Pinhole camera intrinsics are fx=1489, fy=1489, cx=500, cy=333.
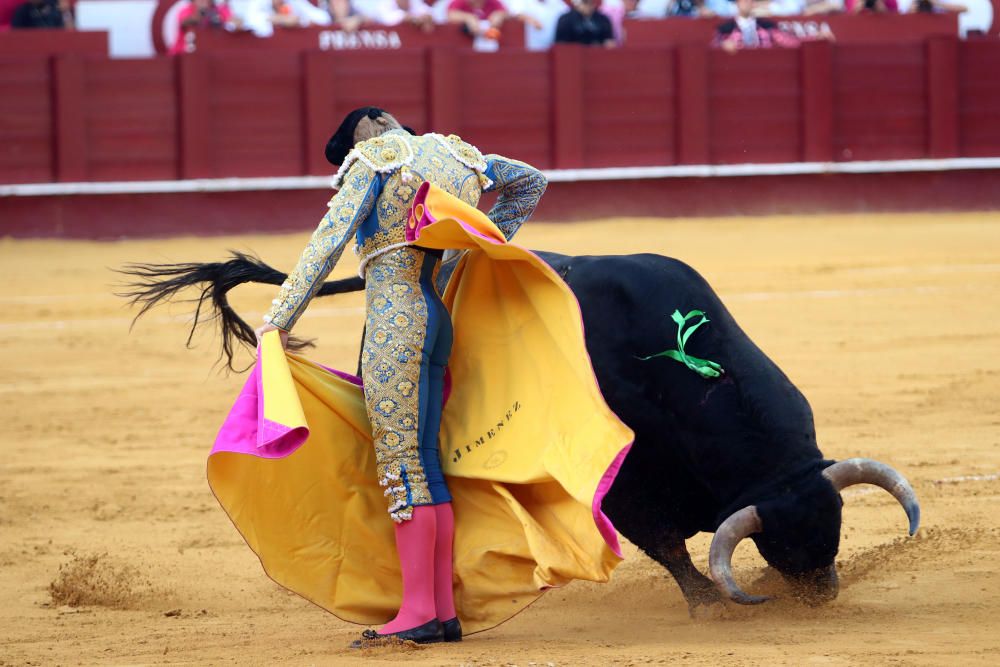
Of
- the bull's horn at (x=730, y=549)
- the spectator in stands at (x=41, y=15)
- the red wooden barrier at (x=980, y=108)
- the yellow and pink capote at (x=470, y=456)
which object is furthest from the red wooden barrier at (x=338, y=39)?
the bull's horn at (x=730, y=549)

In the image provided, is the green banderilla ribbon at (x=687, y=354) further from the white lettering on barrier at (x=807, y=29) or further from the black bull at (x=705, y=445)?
the white lettering on barrier at (x=807, y=29)

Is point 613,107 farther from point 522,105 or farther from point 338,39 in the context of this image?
point 338,39

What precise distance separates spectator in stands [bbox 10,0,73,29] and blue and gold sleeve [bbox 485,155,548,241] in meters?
7.21

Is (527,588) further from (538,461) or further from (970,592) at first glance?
(970,592)

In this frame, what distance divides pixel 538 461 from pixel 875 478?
2.15 ft

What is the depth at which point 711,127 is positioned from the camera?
33.7ft

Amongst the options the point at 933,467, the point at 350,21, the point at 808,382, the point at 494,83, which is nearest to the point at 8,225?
the point at 350,21

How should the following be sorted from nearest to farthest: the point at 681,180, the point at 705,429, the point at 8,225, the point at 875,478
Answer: the point at 875,478, the point at 705,429, the point at 8,225, the point at 681,180

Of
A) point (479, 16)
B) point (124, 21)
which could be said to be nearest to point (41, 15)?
point (124, 21)

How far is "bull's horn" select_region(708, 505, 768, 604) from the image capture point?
2.87m

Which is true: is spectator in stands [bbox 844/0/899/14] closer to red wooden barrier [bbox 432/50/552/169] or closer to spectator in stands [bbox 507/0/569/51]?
spectator in stands [bbox 507/0/569/51]

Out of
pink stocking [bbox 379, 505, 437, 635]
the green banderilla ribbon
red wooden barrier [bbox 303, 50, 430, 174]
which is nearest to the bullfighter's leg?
pink stocking [bbox 379, 505, 437, 635]

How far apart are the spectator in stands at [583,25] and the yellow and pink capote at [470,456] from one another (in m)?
7.08

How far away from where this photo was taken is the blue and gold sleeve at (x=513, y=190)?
10.3 ft
